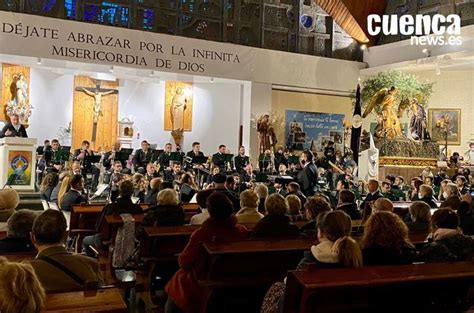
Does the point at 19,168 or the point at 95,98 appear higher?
the point at 95,98

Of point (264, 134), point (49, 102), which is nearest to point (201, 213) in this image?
point (264, 134)

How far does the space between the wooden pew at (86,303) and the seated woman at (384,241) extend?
4.97 feet

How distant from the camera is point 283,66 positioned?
15.2 metres

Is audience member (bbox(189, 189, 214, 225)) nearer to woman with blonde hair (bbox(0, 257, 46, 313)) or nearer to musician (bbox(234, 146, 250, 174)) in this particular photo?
woman with blonde hair (bbox(0, 257, 46, 313))

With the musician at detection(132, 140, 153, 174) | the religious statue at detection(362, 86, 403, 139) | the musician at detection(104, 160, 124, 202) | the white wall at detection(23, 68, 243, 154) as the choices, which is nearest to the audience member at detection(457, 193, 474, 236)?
the musician at detection(104, 160, 124, 202)

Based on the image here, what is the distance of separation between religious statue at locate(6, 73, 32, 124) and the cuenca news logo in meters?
9.86

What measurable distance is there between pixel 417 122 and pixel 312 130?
313cm

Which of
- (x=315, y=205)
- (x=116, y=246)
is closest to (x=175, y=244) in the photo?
(x=116, y=246)

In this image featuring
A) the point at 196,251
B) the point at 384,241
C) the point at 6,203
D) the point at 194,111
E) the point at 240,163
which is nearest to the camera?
the point at 384,241

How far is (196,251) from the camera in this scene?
3.46 meters

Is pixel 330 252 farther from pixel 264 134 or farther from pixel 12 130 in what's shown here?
pixel 264 134

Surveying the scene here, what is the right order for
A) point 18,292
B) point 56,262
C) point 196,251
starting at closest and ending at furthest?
point 18,292
point 56,262
point 196,251

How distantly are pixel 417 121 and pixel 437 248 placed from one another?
12622 mm

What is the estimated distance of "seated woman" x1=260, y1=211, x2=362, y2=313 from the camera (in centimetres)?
269
